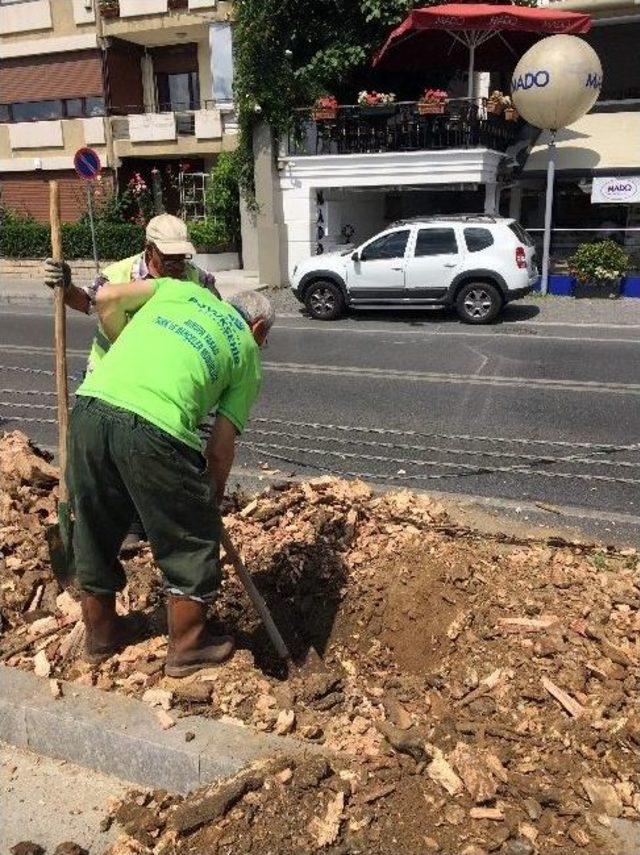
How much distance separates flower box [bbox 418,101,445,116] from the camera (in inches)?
652

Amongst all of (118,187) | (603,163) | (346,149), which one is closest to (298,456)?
(346,149)

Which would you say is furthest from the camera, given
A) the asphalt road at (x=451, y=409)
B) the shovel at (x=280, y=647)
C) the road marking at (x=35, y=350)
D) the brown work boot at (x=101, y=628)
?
the road marking at (x=35, y=350)

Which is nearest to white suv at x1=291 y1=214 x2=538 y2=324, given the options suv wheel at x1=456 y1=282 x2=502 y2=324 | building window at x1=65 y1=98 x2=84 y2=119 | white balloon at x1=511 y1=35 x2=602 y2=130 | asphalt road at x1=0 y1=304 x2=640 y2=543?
suv wheel at x1=456 y1=282 x2=502 y2=324

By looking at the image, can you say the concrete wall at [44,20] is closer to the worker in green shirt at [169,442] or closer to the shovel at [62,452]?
the shovel at [62,452]

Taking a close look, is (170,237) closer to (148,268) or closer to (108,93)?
(148,268)

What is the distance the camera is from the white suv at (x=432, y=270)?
527 inches

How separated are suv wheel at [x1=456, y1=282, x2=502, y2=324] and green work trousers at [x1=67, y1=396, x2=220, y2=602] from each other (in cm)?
1133

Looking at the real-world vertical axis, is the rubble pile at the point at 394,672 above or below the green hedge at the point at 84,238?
below

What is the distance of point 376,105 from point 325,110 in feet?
3.86

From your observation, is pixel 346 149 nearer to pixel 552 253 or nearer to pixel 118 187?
pixel 552 253

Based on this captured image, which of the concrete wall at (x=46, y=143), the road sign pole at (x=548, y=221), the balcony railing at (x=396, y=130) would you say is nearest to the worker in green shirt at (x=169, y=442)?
the road sign pole at (x=548, y=221)

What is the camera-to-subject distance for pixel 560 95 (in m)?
15.7

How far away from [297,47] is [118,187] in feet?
26.8

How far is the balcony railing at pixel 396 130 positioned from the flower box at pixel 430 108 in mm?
171
